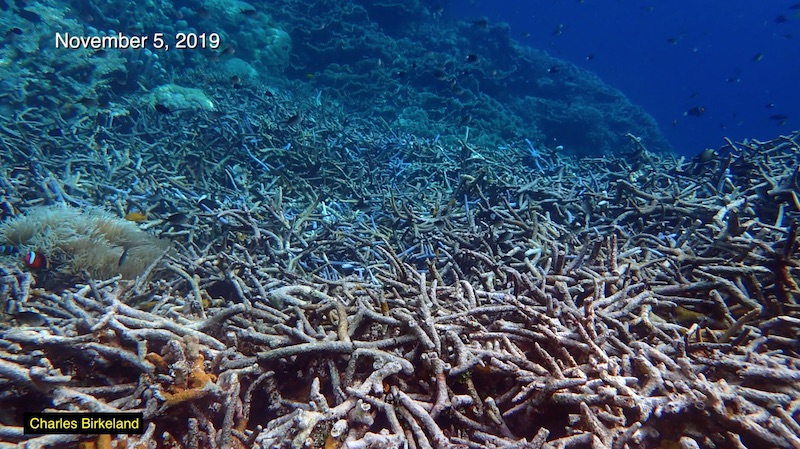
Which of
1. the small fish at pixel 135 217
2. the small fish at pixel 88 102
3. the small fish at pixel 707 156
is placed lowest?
the small fish at pixel 135 217

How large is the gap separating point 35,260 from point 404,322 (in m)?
2.77

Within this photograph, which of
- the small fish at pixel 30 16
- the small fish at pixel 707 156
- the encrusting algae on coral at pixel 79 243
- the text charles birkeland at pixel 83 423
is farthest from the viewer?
the small fish at pixel 30 16

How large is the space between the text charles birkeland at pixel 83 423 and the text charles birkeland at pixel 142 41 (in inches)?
403

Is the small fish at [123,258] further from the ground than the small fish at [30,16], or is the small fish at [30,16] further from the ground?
the small fish at [30,16]

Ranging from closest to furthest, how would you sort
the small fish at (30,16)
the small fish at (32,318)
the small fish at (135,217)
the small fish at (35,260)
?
the small fish at (32,318), the small fish at (35,260), the small fish at (135,217), the small fish at (30,16)

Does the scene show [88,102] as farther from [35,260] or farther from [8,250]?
[35,260]

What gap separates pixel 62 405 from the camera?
59.5 inches

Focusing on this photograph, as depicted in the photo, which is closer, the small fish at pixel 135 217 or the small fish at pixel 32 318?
the small fish at pixel 32 318

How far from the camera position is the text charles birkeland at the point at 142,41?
28.4 feet

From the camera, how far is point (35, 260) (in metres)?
2.81

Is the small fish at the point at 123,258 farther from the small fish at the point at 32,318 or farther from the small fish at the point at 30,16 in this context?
the small fish at the point at 30,16

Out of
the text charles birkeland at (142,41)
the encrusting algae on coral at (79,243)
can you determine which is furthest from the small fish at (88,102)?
the encrusting algae on coral at (79,243)

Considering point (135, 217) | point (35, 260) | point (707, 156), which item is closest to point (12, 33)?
Answer: point (135, 217)

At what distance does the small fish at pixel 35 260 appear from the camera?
2.79 meters
